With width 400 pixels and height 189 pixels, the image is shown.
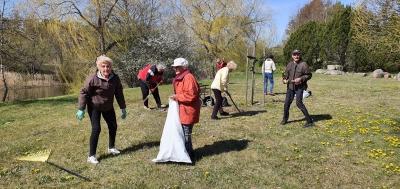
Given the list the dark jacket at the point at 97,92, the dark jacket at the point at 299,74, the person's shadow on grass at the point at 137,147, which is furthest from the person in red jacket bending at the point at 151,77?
the dark jacket at the point at 97,92

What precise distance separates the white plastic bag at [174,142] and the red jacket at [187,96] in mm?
117

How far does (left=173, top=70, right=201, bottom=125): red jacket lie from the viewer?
4848mm

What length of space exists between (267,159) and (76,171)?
3.24m

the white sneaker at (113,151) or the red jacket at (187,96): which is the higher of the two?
the red jacket at (187,96)

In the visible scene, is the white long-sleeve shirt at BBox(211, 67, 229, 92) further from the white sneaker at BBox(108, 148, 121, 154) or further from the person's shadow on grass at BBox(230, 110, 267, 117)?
the white sneaker at BBox(108, 148, 121, 154)

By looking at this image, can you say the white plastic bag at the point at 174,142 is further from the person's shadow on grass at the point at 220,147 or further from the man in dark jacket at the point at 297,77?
the man in dark jacket at the point at 297,77

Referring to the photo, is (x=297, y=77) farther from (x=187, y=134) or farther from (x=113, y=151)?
(x=113, y=151)

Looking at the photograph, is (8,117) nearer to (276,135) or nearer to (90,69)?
(276,135)

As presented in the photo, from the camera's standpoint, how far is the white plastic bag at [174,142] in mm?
4941

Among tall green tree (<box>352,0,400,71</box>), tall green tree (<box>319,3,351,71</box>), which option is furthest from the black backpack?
tall green tree (<box>319,3,351,71</box>)

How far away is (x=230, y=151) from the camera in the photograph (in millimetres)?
5789

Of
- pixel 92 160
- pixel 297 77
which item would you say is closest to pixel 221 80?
pixel 297 77

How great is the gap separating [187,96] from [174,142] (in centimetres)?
79

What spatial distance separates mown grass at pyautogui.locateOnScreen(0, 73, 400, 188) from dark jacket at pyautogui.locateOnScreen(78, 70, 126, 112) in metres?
1.02
